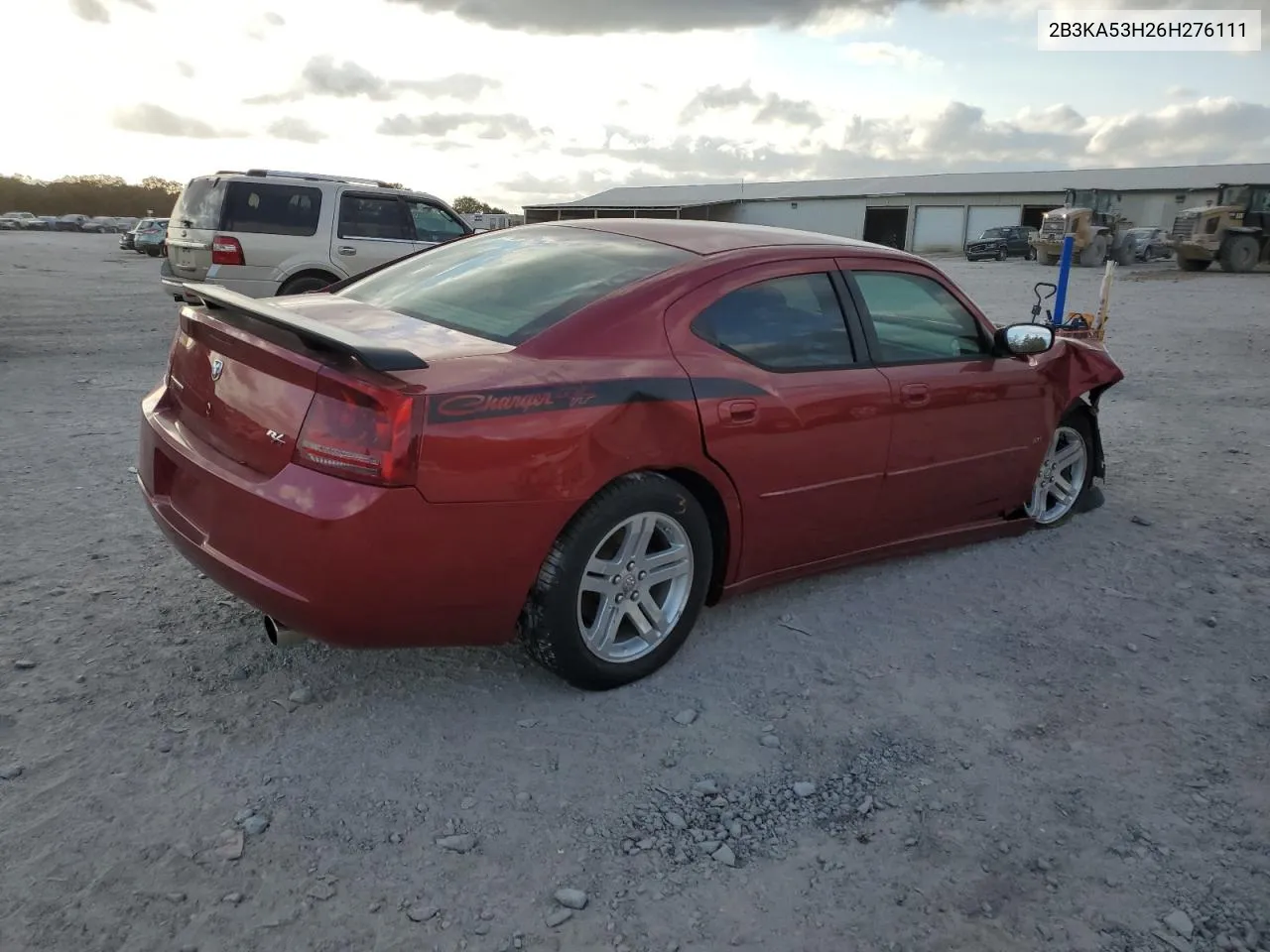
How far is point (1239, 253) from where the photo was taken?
28266 mm

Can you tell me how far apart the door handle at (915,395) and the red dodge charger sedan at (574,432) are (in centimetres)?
1

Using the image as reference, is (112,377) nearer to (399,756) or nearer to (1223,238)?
(399,756)

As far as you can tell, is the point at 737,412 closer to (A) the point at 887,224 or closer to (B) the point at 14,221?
(A) the point at 887,224

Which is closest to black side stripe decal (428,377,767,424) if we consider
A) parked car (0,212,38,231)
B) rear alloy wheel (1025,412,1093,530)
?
rear alloy wheel (1025,412,1093,530)

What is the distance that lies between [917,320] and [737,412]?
1344mm

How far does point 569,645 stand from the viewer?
3.06 m

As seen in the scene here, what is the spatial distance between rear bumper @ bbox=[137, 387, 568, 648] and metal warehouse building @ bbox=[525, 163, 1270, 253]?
43.6 meters

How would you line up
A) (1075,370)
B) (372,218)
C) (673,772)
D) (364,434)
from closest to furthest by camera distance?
1. (364,434)
2. (673,772)
3. (1075,370)
4. (372,218)

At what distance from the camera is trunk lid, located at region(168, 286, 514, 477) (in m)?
2.71

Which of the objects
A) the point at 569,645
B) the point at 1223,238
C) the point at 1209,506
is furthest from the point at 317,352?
the point at 1223,238

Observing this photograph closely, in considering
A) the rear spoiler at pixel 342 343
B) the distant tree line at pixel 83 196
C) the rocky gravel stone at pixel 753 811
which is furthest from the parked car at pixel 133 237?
the distant tree line at pixel 83 196

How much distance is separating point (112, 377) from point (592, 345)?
23.8 feet

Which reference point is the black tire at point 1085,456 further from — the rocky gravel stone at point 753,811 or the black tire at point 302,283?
the black tire at point 302,283

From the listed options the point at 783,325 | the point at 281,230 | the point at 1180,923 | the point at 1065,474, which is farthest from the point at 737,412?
the point at 281,230
